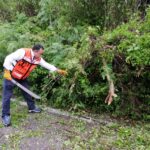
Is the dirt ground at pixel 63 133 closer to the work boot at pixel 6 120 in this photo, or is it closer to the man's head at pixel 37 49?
the work boot at pixel 6 120

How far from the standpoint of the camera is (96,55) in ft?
22.7

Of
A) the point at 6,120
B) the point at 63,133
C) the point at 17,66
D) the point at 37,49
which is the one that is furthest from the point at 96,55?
the point at 6,120

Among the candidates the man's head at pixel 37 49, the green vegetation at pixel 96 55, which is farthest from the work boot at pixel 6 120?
the man's head at pixel 37 49

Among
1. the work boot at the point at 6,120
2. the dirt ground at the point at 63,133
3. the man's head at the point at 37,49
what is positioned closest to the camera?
the dirt ground at the point at 63,133

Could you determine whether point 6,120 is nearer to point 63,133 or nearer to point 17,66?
point 17,66

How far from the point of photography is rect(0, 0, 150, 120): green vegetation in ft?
22.2

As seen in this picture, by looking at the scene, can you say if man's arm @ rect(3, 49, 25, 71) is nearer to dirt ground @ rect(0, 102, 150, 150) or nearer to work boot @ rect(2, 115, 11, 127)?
work boot @ rect(2, 115, 11, 127)

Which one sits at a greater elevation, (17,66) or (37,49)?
(37,49)

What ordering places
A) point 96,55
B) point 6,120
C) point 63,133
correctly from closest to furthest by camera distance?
point 63,133 → point 6,120 → point 96,55

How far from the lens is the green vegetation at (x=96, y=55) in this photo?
6754mm

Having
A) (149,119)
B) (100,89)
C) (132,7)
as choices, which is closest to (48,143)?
(100,89)

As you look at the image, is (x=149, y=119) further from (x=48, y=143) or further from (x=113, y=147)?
(x=48, y=143)

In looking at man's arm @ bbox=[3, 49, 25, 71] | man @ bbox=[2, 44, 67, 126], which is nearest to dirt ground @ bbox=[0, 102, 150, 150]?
man @ bbox=[2, 44, 67, 126]

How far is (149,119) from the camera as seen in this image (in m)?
6.89
